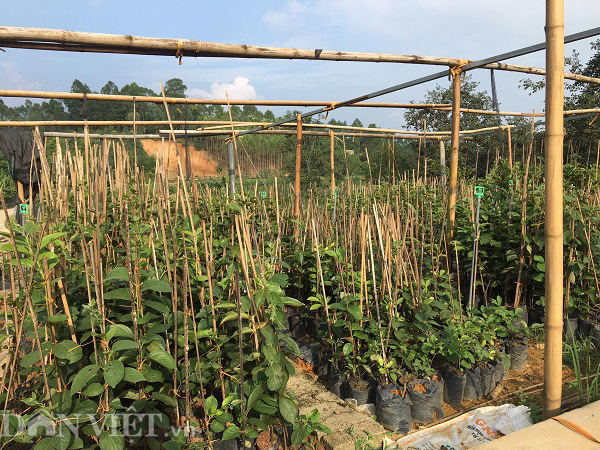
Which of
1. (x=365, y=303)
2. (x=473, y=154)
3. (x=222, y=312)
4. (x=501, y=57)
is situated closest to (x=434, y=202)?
(x=501, y=57)

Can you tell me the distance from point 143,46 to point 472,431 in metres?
2.69

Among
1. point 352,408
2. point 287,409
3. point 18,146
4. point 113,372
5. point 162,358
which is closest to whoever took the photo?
point 113,372

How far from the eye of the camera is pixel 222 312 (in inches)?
77.9

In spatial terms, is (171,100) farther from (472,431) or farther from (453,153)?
(472,431)

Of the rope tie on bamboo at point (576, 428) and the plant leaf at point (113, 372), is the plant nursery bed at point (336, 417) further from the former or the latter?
the plant leaf at point (113, 372)

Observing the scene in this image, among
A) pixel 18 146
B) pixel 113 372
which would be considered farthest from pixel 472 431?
pixel 18 146

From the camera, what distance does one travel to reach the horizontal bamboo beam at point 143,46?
79.0 inches

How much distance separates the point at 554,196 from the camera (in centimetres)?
158

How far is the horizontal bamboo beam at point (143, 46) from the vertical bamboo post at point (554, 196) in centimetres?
172

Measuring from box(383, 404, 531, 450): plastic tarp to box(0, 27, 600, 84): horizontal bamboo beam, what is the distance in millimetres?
2370

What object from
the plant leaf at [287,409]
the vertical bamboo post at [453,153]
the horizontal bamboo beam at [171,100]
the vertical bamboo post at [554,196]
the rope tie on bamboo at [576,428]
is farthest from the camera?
the horizontal bamboo beam at [171,100]

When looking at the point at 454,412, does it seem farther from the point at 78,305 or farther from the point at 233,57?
the point at 233,57

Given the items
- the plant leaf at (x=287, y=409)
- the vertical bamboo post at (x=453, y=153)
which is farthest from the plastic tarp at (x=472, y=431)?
the vertical bamboo post at (x=453, y=153)

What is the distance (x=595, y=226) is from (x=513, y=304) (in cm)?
98
